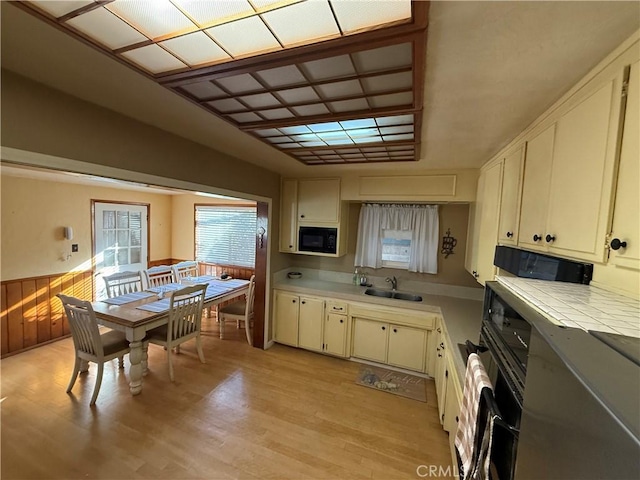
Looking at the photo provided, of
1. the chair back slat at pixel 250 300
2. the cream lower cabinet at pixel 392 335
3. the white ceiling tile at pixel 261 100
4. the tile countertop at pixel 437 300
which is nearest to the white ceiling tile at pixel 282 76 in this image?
the white ceiling tile at pixel 261 100

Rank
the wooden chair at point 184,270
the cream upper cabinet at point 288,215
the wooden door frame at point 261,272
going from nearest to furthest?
the wooden door frame at point 261,272 → the cream upper cabinet at point 288,215 → the wooden chair at point 184,270

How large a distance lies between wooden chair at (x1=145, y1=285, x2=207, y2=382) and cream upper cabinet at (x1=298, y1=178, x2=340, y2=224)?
1.50 m

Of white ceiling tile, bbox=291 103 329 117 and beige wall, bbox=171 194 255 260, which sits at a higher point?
white ceiling tile, bbox=291 103 329 117

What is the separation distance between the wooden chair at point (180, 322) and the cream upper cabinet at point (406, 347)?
2.16 meters

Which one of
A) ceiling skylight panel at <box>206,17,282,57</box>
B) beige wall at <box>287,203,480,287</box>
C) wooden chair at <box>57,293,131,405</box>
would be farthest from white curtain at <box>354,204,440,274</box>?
wooden chair at <box>57,293,131,405</box>

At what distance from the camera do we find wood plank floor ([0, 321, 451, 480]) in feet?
5.84

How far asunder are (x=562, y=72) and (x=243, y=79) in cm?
128

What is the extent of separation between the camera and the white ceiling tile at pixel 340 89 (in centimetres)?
121

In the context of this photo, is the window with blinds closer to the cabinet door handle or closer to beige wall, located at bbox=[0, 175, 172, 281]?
beige wall, located at bbox=[0, 175, 172, 281]

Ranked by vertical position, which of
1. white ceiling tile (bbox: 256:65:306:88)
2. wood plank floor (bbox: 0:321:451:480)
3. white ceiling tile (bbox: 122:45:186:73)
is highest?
white ceiling tile (bbox: 256:65:306:88)

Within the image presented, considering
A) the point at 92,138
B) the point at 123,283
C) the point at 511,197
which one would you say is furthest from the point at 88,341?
the point at 511,197

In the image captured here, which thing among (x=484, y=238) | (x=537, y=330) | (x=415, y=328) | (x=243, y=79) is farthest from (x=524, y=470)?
(x=415, y=328)

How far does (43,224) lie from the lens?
11.4ft

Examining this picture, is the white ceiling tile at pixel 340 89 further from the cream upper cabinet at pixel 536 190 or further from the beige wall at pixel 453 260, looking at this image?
the beige wall at pixel 453 260
